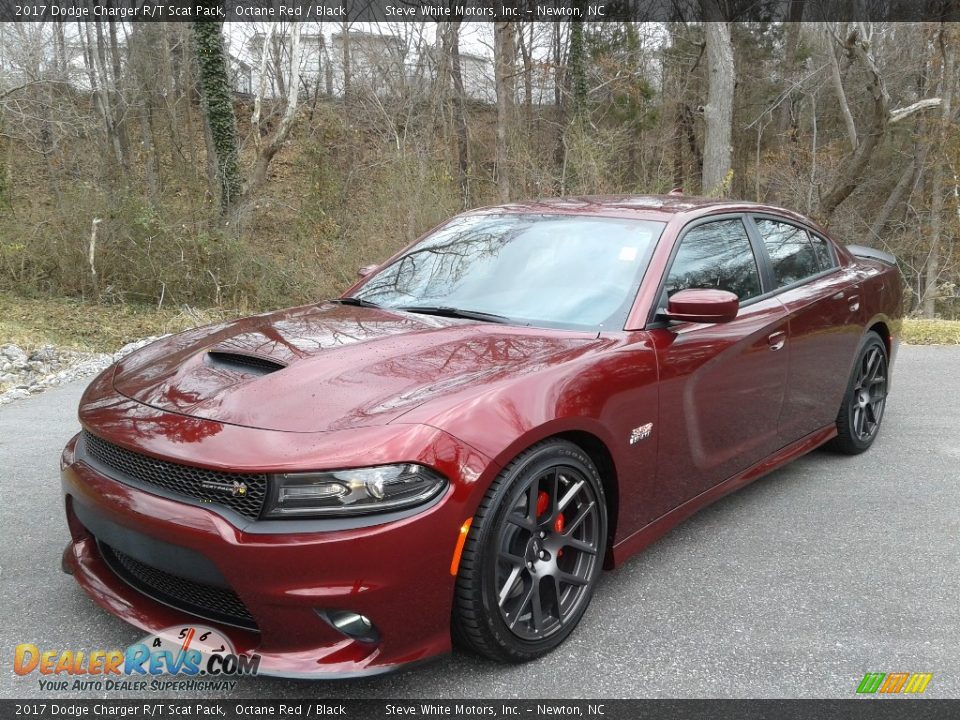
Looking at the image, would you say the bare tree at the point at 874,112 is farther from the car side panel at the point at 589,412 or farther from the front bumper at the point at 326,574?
the front bumper at the point at 326,574

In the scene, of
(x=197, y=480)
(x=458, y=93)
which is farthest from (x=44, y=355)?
(x=458, y=93)

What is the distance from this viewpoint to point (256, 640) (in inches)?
86.0

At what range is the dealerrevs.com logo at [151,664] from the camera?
2201 mm

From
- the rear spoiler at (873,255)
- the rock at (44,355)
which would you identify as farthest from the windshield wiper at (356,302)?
the rock at (44,355)

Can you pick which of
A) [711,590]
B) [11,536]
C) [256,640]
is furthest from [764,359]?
[11,536]

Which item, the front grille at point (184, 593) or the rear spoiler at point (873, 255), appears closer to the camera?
the front grille at point (184, 593)

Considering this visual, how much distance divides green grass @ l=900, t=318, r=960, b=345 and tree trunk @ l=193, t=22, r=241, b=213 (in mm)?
10559

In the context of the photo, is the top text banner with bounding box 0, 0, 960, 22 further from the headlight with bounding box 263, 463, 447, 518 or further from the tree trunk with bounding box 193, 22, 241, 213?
the headlight with bounding box 263, 463, 447, 518

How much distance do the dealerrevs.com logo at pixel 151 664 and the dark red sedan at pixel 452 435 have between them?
54 mm

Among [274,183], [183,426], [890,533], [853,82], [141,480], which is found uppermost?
[853,82]

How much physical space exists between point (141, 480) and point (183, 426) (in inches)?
8.3

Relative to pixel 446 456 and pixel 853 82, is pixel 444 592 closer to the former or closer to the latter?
pixel 446 456

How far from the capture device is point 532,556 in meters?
2.51

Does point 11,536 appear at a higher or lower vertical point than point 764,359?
lower
